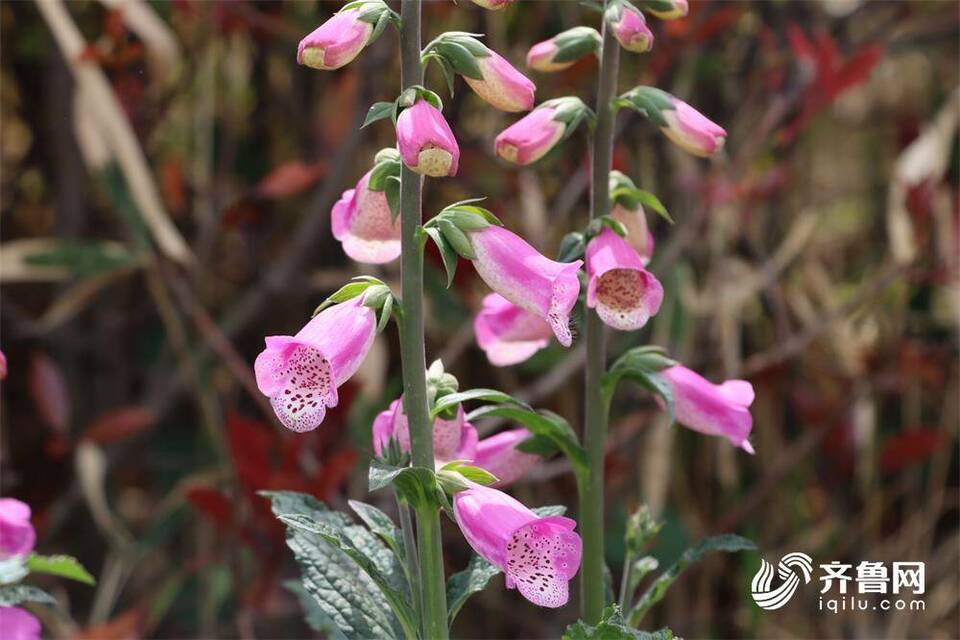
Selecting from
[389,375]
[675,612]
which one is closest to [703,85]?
[389,375]

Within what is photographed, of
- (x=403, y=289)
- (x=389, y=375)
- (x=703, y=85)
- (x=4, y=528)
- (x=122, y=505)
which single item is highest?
(x=703, y=85)

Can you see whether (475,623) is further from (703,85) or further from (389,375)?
(703,85)

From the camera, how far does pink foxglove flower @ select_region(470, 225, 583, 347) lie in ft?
2.45

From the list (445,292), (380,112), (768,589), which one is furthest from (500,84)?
(445,292)

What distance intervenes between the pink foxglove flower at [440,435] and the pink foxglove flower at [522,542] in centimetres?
8

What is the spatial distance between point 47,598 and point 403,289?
31cm

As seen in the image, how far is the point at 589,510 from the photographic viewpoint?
2.82ft

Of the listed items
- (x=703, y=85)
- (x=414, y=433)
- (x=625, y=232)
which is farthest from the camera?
(x=703, y=85)

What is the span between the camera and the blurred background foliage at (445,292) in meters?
1.62

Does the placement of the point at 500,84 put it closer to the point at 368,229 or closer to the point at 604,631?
the point at 368,229

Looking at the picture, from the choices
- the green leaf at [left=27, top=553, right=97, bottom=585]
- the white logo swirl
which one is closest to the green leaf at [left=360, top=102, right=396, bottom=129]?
the green leaf at [left=27, top=553, right=97, bottom=585]

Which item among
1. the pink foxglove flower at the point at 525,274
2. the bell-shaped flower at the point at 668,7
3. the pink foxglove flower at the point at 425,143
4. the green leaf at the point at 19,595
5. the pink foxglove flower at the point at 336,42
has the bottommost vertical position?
the green leaf at the point at 19,595

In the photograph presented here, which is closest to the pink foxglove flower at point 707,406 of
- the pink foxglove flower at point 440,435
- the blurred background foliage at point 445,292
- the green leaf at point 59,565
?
the pink foxglove flower at point 440,435

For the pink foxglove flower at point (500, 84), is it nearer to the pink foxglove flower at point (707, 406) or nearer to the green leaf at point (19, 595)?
the pink foxglove flower at point (707, 406)
